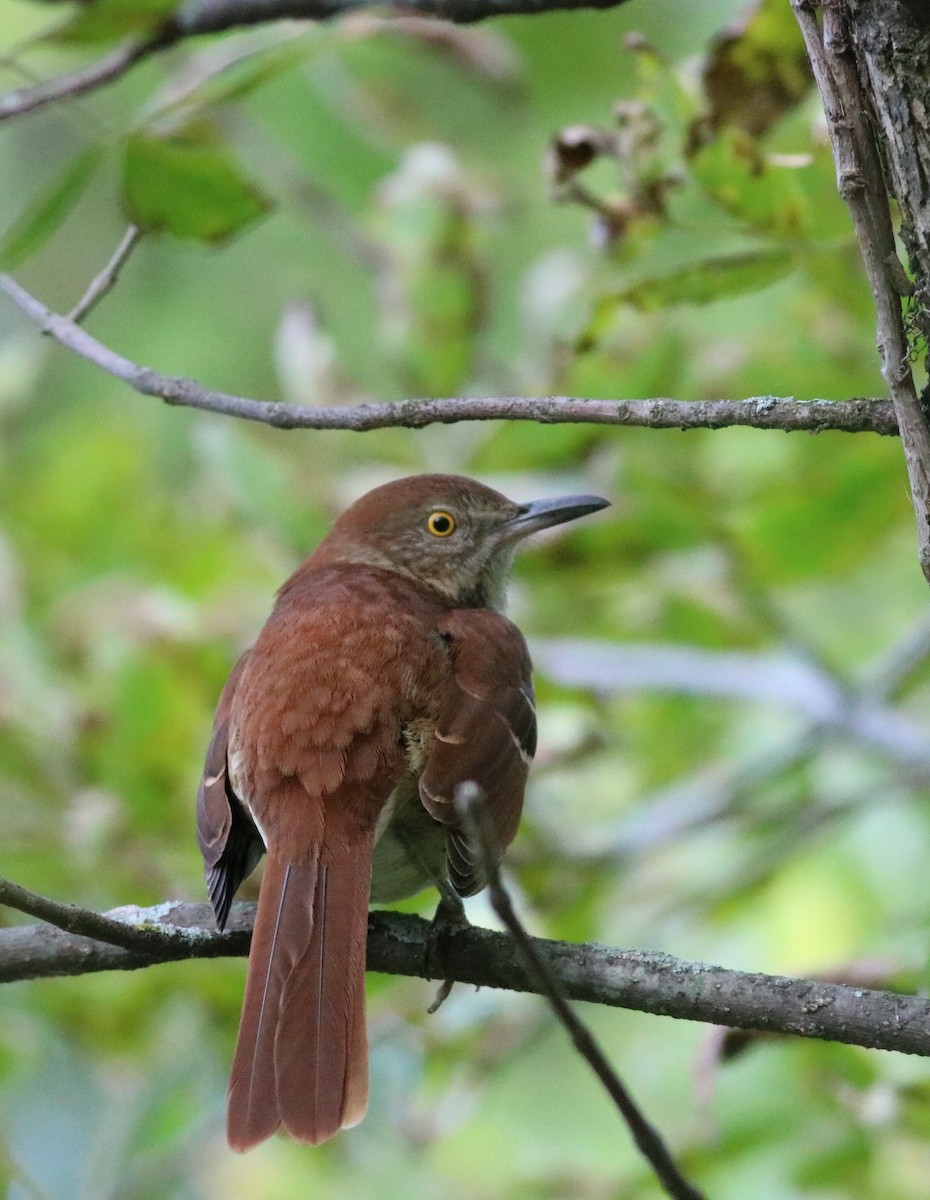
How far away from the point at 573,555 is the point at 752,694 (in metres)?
0.80

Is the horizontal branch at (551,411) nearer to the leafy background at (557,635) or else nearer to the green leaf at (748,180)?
the leafy background at (557,635)

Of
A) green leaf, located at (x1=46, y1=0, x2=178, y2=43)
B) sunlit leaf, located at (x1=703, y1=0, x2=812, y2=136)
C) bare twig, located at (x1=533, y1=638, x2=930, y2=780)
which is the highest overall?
green leaf, located at (x1=46, y1=0, x2=178, y2=43)

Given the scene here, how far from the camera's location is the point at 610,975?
2.64m

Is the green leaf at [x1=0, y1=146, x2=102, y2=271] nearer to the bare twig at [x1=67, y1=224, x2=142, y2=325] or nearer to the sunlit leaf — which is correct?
the bare twig at [x1=67, y1=224, x2=142, y2=325]

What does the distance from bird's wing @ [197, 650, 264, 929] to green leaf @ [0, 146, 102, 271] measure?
1.18m

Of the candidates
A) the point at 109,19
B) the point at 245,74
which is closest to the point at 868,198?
the point at 109,19

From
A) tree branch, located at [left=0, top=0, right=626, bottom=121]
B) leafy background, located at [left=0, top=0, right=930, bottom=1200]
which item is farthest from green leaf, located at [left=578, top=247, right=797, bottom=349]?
tree branch, located at [left=0, top=0, right=626, bottom=121]

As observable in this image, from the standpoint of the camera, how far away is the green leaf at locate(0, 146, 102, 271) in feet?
10.6

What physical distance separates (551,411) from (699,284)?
1.08 m

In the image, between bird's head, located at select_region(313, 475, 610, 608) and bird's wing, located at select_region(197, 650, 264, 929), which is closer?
bird's wing, located at select_region(197, 650, 264, 929)

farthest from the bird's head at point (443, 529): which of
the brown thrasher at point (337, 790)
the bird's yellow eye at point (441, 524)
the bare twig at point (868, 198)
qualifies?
the bare twig at point (868, 198)

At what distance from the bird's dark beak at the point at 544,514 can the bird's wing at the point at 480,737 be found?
Result: 66 centimetres

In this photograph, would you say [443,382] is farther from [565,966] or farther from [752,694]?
[565,966]

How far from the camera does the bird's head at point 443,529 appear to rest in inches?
186
